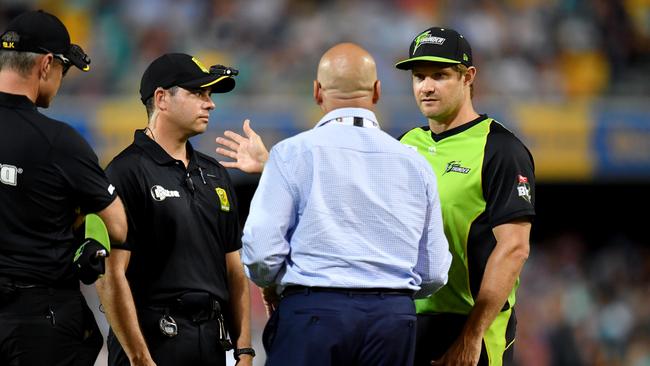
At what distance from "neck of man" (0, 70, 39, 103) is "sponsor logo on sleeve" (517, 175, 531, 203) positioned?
6.82 feet

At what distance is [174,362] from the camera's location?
5062 millimetres

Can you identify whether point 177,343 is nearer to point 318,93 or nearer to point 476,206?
point 318,93

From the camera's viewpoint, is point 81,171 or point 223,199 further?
point 223,199

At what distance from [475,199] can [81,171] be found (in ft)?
5.68

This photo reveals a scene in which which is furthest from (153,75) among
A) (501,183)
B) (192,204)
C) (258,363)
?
(258,363)

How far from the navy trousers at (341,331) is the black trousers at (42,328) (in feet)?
2.60

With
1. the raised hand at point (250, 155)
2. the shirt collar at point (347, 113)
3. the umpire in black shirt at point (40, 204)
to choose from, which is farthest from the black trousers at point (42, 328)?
the shirt collar at point (347, 113)

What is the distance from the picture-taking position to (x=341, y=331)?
4.49 meters

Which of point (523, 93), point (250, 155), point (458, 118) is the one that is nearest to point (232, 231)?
point (250, 155)

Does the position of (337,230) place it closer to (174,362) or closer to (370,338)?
(370,338)

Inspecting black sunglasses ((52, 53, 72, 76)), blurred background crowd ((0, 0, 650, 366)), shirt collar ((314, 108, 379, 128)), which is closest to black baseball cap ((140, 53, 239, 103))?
black sunglasses ((52, 53, 72, 76))

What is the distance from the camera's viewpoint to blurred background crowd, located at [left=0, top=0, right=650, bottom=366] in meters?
12.8

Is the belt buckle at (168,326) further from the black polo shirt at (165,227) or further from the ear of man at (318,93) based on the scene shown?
the ear of man at (318,93)

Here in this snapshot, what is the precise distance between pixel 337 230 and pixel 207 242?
89cm
